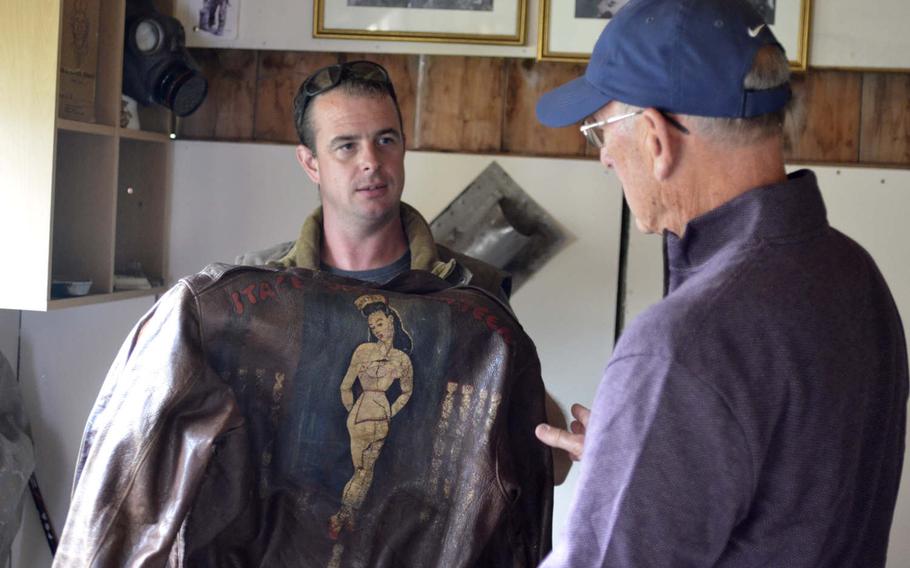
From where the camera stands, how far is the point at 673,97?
1.01m

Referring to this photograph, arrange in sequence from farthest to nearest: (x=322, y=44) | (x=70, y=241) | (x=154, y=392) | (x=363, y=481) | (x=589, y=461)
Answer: (x=322, y=44), (x=70, y=241), (x=363, y=481), (x=154, y=392), (x=589, y=461)

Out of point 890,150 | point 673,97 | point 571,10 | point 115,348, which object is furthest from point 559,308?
point 673,97

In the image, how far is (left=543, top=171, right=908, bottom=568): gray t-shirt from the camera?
35.8 inches

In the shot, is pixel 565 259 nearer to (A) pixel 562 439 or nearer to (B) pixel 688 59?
(A) pixel 562 439

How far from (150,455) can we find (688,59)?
0.93 meters

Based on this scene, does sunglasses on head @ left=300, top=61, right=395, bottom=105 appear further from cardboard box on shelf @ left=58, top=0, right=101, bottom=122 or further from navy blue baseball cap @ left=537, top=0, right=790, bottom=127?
navy blue baseball cap @ left=537, top=0, right=790, bottom=127

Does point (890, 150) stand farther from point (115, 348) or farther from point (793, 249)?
point (115, 348)

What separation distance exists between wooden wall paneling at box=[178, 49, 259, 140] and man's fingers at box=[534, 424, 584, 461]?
156 centimetres

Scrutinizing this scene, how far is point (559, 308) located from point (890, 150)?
86 centimetres

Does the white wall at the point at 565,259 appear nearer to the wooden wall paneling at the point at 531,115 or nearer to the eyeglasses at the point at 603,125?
the wooden wall paneling at the point at 531,115

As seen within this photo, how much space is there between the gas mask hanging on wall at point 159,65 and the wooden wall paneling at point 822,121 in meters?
1.42

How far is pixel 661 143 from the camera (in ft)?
3.36

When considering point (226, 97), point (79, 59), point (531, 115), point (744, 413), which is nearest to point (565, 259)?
point (531, 115)

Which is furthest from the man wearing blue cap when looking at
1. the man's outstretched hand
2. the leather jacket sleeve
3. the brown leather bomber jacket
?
the leather jacket sleeve
